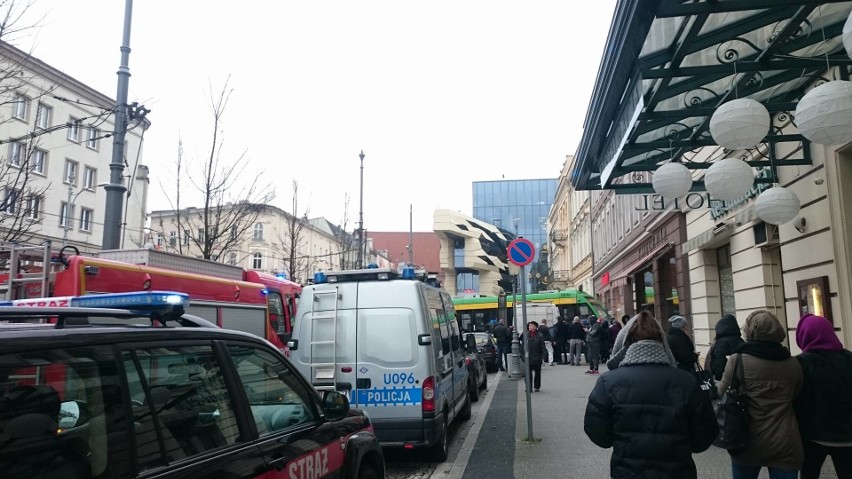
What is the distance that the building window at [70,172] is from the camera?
37.5 metres

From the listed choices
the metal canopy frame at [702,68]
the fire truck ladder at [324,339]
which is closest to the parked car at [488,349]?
the metal canopy frame at [702,68]

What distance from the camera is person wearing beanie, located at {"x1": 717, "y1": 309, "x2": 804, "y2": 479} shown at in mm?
3877

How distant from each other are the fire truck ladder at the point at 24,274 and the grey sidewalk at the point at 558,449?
6.21 meters

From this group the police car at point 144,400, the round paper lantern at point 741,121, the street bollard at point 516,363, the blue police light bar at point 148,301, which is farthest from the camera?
the street bollard at point 516,363

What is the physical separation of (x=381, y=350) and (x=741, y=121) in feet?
15.3

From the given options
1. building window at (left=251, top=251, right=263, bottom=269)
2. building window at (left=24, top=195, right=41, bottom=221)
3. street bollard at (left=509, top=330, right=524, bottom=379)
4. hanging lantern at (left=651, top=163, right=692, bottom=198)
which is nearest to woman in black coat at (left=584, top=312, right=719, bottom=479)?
hanging lantern at (left=651, top=163, right=692, bottom=198)

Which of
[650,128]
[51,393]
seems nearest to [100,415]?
[51,393]

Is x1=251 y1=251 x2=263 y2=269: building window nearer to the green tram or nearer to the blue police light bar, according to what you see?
the green tram

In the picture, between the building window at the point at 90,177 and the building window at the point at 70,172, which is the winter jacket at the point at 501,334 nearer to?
the building window at the point at 70,172

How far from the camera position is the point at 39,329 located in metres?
2.28

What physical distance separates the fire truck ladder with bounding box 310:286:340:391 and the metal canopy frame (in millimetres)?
4651

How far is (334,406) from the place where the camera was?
405 centimetres

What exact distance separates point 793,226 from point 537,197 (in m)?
81.2

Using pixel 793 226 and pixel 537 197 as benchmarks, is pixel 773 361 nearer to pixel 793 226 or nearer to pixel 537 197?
pixel 793 226
